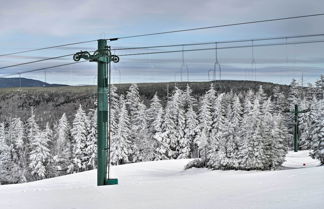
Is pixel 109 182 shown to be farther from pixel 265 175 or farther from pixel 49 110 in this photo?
pixel 49 110

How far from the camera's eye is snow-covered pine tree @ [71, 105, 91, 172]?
6644 centimetres

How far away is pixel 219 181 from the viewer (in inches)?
540

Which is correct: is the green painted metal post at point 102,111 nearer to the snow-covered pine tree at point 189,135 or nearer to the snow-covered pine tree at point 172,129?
the snow-covered pine tree at point 172,129

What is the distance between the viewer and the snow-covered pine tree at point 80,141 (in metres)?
66.4

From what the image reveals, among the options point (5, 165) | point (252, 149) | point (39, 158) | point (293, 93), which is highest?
point (293, 93)

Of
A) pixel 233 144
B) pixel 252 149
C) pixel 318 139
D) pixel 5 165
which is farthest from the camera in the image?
pixel 5 165

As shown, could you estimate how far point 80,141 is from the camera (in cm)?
6669

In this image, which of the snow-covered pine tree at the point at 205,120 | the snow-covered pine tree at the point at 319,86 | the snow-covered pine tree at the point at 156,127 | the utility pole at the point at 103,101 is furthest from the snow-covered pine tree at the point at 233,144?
the utility pole at the point at 103,101

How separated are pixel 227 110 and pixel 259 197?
60267 mm

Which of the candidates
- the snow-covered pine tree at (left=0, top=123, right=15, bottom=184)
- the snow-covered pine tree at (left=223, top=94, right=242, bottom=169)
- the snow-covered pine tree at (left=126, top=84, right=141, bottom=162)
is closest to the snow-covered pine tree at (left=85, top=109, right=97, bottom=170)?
the snow-covered pine tree at (left=126, top=84, right=141, bottom=162)

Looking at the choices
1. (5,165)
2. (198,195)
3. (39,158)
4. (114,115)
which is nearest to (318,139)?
Answer: (114,115)

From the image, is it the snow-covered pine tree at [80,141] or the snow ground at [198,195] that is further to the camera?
the snow-covered pine tree at [80,141]

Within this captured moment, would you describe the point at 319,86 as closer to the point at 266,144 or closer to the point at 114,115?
the point at 266,144

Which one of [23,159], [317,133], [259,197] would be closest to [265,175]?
[259,197]
